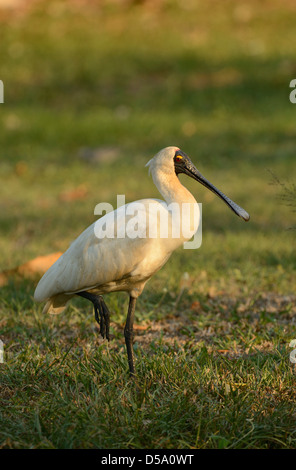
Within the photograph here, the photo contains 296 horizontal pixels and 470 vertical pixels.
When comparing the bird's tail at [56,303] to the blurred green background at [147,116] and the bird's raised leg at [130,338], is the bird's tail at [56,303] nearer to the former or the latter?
the bird's raised leg at [130,338]

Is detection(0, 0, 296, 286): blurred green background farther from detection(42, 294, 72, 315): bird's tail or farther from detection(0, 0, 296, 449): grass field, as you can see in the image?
detection(42, 294, 72, 315): bird's tail

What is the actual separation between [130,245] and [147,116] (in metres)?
9.81

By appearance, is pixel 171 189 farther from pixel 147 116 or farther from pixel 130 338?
pixel 147 116

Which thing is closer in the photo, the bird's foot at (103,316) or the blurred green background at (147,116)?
the bird's foot at (103,316)

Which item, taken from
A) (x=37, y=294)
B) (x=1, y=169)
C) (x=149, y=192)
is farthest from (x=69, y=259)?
(x=1, y=169)

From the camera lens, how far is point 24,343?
14.3 ft

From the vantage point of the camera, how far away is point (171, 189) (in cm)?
378

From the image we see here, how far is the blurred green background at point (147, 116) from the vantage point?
750 centimetres

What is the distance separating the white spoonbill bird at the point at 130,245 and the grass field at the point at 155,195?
37cm

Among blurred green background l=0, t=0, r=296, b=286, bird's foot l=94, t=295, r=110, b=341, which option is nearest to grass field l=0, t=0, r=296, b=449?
blurred green background l=0, t=0, r=296, b=286

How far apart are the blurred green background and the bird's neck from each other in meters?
2.04

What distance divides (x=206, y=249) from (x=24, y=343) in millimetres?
2747

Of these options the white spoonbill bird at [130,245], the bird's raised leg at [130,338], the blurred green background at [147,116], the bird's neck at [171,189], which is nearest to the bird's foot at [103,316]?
the white spoonbill bird at [130,245]

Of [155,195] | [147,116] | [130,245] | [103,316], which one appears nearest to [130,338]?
[103,316]
